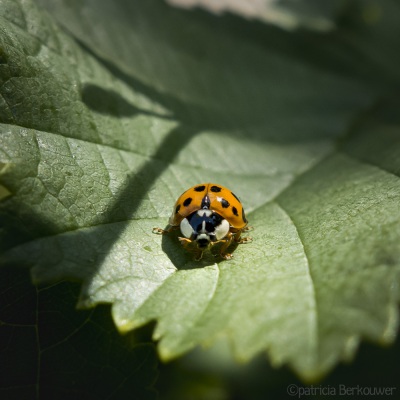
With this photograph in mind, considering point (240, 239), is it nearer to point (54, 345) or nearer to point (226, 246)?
point (226, 246)

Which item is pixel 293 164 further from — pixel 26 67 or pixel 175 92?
pixel 26 67

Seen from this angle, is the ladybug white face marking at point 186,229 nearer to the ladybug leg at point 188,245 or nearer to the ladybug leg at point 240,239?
the ladybug leg at point 188,245

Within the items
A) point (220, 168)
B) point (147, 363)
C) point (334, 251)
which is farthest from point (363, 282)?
point (220, 168)

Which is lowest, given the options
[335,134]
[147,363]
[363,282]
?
[147,363]
